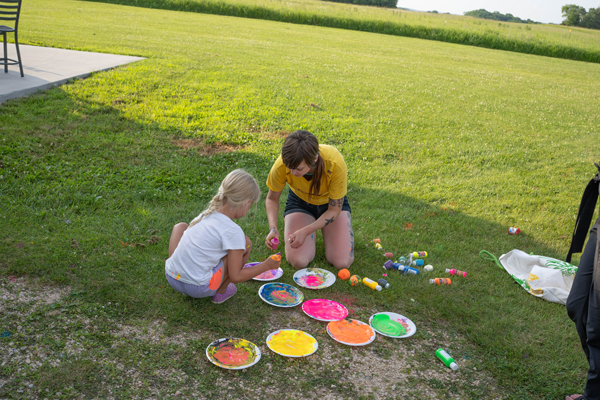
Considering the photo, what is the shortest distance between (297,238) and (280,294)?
20.1 inches

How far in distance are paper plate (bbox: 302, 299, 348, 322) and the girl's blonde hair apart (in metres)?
1.07

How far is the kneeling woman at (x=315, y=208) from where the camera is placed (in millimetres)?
3775

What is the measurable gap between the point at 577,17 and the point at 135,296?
237 ft

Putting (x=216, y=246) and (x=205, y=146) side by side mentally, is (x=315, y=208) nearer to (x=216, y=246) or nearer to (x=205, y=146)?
(x=216, y=246)

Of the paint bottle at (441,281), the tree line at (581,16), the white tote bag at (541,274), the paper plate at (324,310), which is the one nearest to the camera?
the paper plate at (324,310)

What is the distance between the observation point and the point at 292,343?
3027mm

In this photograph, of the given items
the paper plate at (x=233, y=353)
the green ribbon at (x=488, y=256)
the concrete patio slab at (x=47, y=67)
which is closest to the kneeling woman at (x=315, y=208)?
the paper plate at (x=233, y=353)

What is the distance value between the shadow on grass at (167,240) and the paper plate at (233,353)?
159 mm

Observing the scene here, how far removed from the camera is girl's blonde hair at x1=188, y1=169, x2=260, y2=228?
295 centimetres

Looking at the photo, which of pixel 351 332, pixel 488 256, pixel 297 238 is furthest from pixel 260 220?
pixel 488 256

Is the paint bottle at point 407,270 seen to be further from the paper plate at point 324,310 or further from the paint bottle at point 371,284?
the paper plate at point 324,310

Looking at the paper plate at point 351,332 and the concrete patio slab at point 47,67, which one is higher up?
the concrete patio slab at point 47,67

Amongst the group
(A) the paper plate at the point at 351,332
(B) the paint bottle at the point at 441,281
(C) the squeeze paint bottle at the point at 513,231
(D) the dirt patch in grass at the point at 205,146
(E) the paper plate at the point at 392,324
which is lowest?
(A) the paper plate at the point at 351,332

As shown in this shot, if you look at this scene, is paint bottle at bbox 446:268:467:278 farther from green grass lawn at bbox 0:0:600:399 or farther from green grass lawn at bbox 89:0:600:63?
green grass lawn at bbox 89:0:600:63
